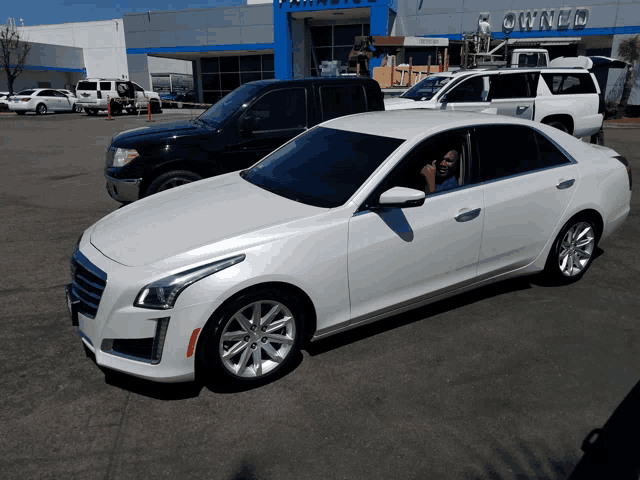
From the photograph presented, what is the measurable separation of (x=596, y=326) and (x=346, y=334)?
204 centimetres

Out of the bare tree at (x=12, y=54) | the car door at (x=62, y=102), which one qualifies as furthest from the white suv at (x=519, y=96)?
the bare tree at (x=12, y=54)

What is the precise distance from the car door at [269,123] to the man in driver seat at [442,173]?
11.1 ft

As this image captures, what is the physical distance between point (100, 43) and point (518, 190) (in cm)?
7046

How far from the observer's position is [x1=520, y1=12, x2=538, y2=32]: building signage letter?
94.7 feet

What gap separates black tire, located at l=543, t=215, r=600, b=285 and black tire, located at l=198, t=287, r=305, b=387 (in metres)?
2.63

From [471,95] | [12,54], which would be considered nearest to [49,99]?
[12,54]

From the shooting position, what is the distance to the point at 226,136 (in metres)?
7.04

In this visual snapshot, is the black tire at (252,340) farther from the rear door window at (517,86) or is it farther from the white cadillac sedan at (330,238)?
the rear door window at (517,86)

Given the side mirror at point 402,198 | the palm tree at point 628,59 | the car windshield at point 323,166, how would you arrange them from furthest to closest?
A: 1. the palm tree at point 628,59
2. the car windshield at point 323,166
3. the side mirror at point 402,198

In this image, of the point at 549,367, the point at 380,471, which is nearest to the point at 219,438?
the point at 380,471

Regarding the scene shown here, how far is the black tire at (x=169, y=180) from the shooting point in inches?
271

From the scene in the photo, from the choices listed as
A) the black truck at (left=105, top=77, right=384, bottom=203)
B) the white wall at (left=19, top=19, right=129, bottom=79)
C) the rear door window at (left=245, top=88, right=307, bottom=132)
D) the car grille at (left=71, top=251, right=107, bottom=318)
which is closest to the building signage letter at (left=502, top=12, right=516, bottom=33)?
the black truck at (left=105, top=77, right=384, bottom=203)

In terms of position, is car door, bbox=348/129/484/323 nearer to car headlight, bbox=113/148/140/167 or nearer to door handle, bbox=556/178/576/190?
door handle, bbox=556/178/576/190

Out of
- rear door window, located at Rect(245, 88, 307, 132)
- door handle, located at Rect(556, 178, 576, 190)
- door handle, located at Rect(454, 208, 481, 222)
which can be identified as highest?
rear door window, located at Rect(245, 88, 307, 132)
